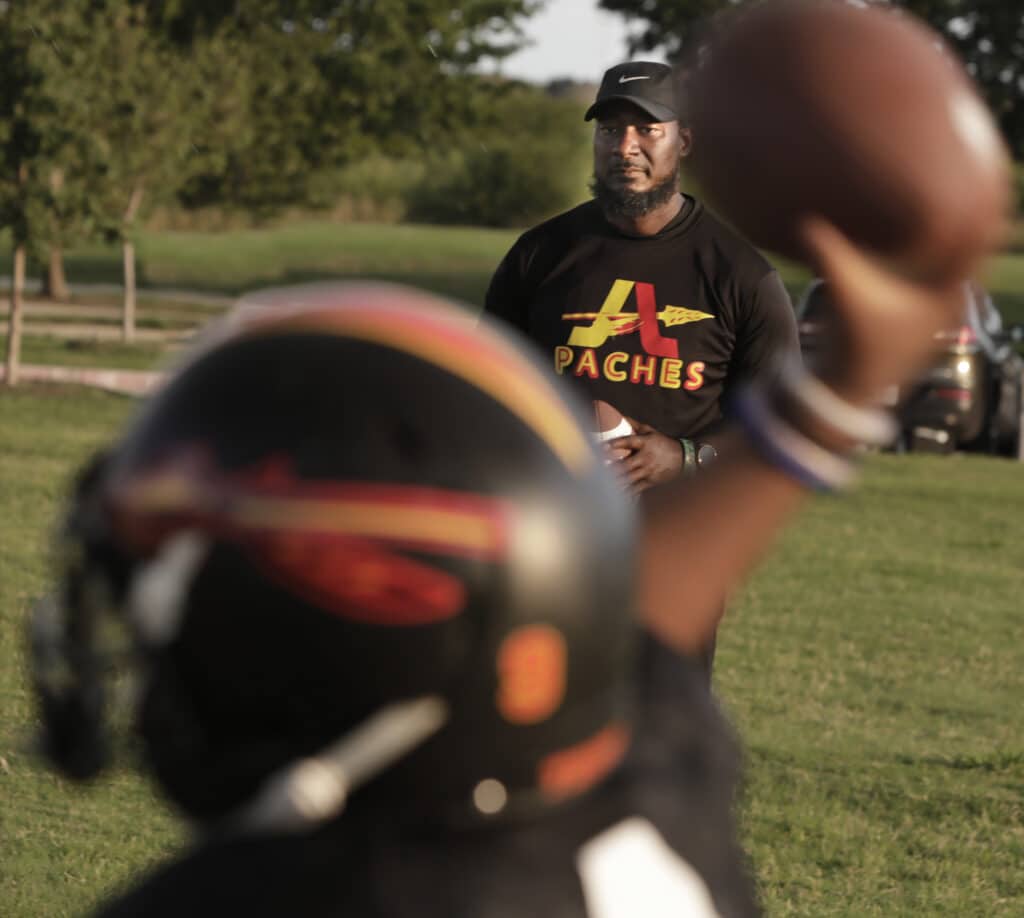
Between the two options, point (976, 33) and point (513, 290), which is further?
point (976, 33)

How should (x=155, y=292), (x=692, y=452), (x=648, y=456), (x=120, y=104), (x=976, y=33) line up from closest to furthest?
(x=648, y=456)
(x=692, y=452)
(x=120, y=104)
(x=976, y=33)
(x=155, y=292)

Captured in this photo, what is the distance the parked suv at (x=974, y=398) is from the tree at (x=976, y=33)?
58.6 ft

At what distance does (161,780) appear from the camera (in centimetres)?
157

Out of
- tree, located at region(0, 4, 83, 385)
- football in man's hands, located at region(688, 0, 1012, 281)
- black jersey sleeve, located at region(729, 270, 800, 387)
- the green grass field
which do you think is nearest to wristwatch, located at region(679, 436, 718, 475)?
black jersey sleeve, located at region(729, 270, 800, 387)

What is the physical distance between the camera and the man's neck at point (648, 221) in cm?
578

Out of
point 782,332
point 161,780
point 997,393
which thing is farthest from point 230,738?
point 997,393

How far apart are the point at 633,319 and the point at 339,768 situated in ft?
13.9

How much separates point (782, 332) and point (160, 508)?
4.31 m

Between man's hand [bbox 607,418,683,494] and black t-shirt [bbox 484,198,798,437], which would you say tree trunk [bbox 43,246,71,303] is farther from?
man's hand [bbox 607,418,683,494]

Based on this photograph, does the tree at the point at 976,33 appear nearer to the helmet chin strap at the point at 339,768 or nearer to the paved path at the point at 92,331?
the paved path at the point at 92,331

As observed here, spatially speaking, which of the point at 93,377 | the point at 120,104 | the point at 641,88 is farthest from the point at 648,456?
the point at 120,104

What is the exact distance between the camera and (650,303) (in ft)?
18.6

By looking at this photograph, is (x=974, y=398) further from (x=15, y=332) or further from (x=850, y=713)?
(x=15, y=332)

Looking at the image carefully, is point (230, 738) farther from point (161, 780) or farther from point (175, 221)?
point (175, 221)
